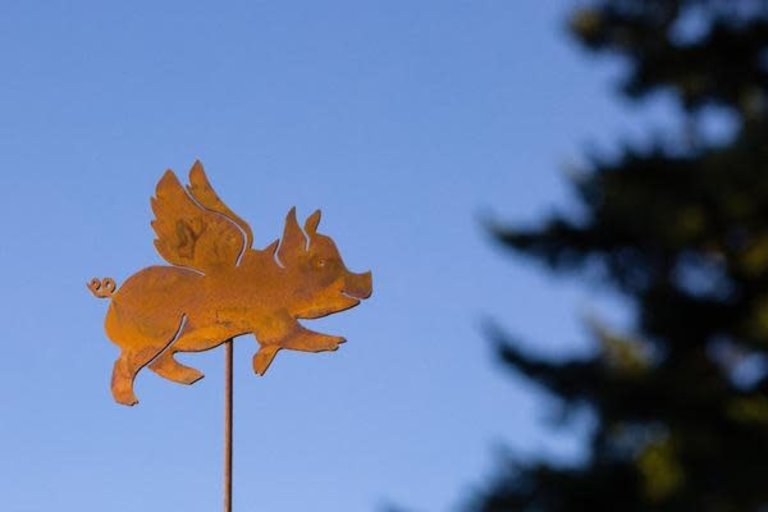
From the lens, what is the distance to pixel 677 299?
26.2 ft

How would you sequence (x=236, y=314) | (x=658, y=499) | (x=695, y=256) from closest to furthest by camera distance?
(x=658, y=499) < (x=695, y=256) < (x=236, y=314)

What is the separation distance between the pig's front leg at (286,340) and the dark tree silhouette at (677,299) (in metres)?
3.99

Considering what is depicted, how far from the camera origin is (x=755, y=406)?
765cm

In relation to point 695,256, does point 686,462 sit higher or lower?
lower

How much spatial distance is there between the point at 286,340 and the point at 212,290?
60 centimetres

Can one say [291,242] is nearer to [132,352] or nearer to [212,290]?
[212,290]

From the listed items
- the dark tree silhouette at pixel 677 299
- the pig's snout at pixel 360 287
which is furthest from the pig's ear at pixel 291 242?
the dark tree silhouette at pixel 677 299

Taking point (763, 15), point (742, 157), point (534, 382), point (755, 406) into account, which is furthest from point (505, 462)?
point (763, 15)

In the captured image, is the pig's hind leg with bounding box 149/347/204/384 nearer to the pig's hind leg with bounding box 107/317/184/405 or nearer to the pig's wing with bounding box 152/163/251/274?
the pig's hind leg with bounding box 107/317/184/405

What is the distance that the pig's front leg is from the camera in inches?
483

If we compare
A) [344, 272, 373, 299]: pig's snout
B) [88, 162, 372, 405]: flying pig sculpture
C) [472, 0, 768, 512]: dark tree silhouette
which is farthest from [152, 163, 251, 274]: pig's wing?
[472, 0, 768, 512]: dark tree silhouette

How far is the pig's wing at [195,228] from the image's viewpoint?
41.1 ft

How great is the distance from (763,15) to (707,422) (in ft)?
6.17

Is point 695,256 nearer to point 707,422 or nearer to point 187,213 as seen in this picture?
point 707,422
